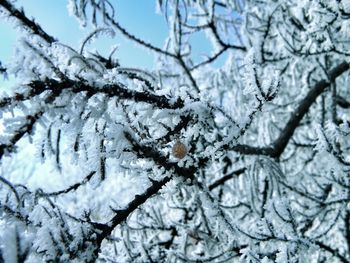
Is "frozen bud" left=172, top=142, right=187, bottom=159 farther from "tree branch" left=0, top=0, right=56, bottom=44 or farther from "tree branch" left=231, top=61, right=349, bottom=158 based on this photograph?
"tree branch" left=231, top=61, right=349, bottom=158

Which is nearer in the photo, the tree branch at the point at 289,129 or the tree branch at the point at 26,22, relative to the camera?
the tree branch at the point at 26,22

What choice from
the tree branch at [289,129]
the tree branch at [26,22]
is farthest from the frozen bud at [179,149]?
the tree branch at [289,129]

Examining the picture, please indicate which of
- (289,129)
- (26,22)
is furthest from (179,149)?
(289,129)

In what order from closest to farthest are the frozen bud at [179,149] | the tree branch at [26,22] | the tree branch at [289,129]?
1. the frozen bud at [179,149]
2. the tree branch at [26,22]
3. the tree branch at [289,129]

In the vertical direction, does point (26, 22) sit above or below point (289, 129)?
below

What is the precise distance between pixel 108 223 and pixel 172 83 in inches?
170

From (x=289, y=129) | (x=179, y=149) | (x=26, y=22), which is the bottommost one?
(x=179, y=149)

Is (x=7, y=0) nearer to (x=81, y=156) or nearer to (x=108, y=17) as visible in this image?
(x=81, y=156)

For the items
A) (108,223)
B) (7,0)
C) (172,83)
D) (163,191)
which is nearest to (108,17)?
(7,0)

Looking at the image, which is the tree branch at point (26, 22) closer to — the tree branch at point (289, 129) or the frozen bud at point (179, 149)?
the frozen bud at point (179, 149)

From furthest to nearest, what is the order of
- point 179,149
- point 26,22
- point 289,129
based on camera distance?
1. point 289,129
2. point 26,22
3. point 179,149

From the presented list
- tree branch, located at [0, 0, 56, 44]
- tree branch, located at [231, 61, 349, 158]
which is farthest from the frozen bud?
tree branch, located at [231, 61, 349, 158]

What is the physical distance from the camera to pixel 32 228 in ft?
4.08

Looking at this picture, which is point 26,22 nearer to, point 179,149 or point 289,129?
point 179,149
